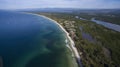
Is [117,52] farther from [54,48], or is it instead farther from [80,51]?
[54,48]

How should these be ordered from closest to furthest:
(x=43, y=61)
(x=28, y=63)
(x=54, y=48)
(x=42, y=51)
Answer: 1. (x=28, y=63)
2. (x=43, y=61)
3. (x=42, y=51)
4. (x=54, y=48)

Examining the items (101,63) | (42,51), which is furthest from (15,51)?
(101,63)

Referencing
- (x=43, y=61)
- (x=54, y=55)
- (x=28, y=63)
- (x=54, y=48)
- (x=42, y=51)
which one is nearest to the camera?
(x=28, y=63)

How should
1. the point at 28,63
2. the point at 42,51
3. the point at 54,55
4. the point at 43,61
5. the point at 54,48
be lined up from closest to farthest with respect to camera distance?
the point at 28,63 < the point at 43,61 < the point at 54,55 < the point at 42,51 < the point at 54,48

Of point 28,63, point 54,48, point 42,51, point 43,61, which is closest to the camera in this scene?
point 28,63

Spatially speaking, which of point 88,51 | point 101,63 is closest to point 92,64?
point 101,63

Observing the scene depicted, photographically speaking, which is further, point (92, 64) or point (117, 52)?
point (117, 52)

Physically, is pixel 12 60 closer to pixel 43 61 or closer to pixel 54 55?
pixel 43 61

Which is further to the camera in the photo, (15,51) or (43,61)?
(15,51)
